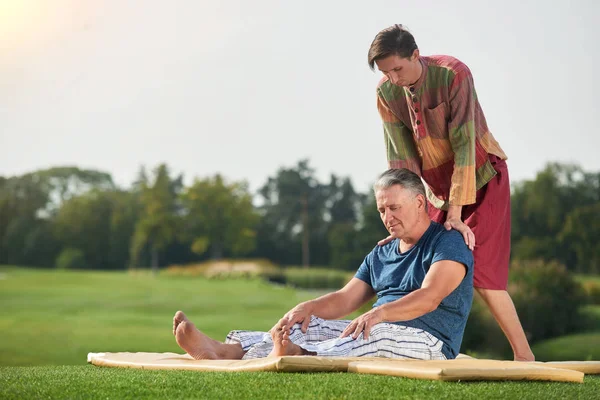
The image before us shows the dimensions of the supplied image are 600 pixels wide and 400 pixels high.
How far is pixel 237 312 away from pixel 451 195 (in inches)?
646

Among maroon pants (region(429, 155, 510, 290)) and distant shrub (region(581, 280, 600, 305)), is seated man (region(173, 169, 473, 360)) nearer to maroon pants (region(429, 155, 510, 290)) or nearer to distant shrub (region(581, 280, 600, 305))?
maroon pants (region(429, 155, 510, 290))

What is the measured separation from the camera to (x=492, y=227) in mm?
3305

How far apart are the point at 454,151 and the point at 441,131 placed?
5.1 inches

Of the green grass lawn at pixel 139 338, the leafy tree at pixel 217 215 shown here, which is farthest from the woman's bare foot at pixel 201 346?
the leafy tree at pixel 217 215

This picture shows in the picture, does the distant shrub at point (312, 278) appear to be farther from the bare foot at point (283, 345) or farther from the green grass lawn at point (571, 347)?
the bare foot at point (283, 345)

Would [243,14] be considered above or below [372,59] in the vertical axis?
above

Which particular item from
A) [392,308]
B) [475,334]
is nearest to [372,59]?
[392,308]


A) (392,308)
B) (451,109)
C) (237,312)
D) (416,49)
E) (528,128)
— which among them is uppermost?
(528,128)

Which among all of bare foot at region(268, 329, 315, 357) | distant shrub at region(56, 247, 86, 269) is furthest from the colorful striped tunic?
distant shrub at region(56, 247, 86, 269)

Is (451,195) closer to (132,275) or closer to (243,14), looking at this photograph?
(243,14)

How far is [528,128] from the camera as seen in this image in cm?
1631

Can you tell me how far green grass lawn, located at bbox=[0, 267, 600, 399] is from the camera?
2309 mm

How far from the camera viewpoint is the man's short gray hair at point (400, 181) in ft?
9.42

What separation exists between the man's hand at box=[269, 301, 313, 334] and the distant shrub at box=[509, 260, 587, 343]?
1031 cm
